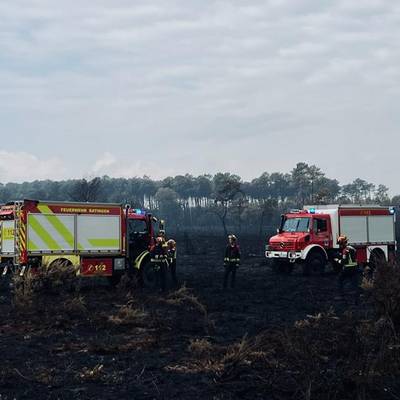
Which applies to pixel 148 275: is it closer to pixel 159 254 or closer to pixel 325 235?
pixel 159 254

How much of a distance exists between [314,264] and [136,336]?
13502 millimetres

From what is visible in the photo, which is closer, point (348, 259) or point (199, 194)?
point (348, 259)

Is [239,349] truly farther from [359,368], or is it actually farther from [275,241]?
[275,241]

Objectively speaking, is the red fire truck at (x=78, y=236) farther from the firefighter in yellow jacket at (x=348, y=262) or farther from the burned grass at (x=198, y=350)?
the firefighter in yellow jacket at (x=348, y=262)

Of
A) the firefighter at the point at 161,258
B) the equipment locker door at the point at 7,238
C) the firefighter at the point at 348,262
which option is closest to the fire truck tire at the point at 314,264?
the firefighter at the point at 348,262

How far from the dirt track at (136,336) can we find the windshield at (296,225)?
13.0ft

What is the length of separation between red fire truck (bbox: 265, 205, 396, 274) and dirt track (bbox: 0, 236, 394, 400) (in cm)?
332

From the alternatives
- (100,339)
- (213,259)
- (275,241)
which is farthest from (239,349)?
(213,259)

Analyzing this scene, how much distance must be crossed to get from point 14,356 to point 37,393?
2.28 metres

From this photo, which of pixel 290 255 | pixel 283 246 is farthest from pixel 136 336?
pixel 283 246

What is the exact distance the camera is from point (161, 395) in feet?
23.2

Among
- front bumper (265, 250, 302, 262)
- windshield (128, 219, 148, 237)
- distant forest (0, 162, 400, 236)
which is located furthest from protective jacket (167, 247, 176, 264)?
distant forest (0, 162, 400, 236)

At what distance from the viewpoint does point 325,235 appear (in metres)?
23.6

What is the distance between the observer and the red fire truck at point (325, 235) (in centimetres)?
2314
